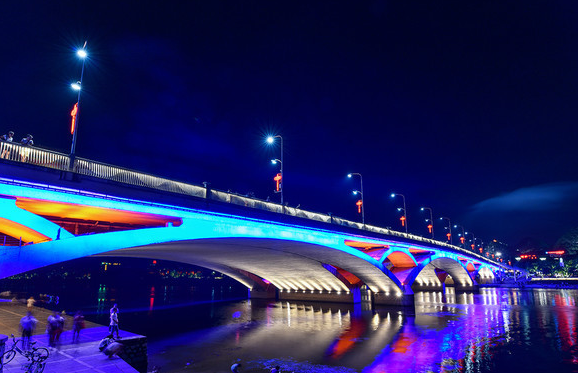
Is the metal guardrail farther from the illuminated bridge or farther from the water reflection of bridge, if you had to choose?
the water reflection of bridge

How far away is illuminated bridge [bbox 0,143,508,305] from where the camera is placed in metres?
14.4

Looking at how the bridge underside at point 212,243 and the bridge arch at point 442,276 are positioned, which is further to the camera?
the bridge arch at point 442,276

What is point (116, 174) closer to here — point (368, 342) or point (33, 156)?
point (33, 156)

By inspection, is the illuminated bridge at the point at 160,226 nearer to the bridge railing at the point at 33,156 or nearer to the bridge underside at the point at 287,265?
the bridge railing at the point at 33,156

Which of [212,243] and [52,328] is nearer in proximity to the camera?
[52,328]

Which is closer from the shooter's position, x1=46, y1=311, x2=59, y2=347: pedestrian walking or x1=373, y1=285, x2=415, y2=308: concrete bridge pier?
x1=46, y1=311, x2=59, y2=347: pedestrian walking

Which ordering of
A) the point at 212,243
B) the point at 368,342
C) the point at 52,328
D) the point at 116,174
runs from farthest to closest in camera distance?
the point at 212,243
the point at 368,342
the point at 116,174
the point at 52,328

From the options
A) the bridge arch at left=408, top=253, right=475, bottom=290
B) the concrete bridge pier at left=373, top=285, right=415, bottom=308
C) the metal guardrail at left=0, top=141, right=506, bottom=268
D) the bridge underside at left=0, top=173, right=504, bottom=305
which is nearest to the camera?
the bridge underside at left=0, top=173, right=504, bottom=305

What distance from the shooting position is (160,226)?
24297mm

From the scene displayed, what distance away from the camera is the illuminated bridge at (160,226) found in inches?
565

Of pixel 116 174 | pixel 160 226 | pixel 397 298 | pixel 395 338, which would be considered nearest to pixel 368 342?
pixel 395 338

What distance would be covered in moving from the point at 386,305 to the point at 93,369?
41278 millimetres

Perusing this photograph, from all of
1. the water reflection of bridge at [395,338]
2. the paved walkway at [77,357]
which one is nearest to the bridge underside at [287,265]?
the water reflection of bridge at [395,338]

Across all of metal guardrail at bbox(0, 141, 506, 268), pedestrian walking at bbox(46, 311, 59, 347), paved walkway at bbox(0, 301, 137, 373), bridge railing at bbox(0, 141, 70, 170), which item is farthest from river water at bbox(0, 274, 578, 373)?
bridge railing at bbox(0, 141, 70, 170)
